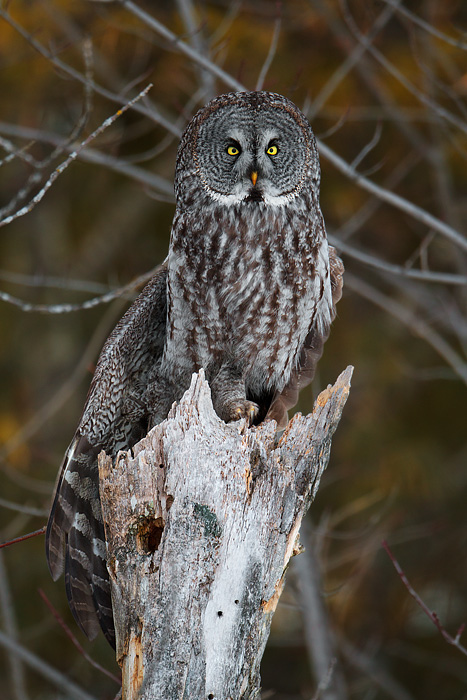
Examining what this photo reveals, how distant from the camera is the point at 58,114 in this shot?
26.3 ft

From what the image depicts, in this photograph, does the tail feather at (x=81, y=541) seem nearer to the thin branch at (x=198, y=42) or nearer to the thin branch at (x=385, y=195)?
the thin branch at (x=385, y=195)

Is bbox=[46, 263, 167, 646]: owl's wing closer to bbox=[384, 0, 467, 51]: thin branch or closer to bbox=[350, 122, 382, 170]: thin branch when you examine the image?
bbox=[350, 122, 382, 170]: thin branch

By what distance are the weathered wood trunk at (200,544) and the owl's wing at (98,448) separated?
3.01 feet

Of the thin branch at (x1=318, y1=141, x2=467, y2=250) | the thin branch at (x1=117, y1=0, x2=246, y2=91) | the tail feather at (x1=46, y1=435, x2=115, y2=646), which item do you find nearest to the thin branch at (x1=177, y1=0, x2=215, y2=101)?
the thin branch at (x1=117, y1=0, x2=246, y2=91)

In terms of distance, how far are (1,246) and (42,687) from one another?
13.0ft

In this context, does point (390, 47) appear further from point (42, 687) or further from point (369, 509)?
point (42, 687)

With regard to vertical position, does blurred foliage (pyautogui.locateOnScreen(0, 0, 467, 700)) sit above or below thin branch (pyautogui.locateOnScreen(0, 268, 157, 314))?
above

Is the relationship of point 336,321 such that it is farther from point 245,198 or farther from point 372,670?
point 245,198

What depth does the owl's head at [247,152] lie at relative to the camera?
3.84 metres

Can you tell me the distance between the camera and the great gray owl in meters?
3.78

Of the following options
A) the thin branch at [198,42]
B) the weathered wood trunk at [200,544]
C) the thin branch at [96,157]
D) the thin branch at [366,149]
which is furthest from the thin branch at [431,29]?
the weathered wood trunk at [200,544]

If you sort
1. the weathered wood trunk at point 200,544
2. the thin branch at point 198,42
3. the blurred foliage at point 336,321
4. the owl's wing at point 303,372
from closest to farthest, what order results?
the weathered wood trunk at point 200,544
the owl's wing at point 303,372
the thin branch at point 198,42
the blurred foliage at point 336,321

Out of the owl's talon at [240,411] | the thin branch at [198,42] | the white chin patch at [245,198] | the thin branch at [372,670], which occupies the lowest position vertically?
the thin branch at [372,670]

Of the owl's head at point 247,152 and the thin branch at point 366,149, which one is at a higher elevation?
the thin branch at point 366,149
